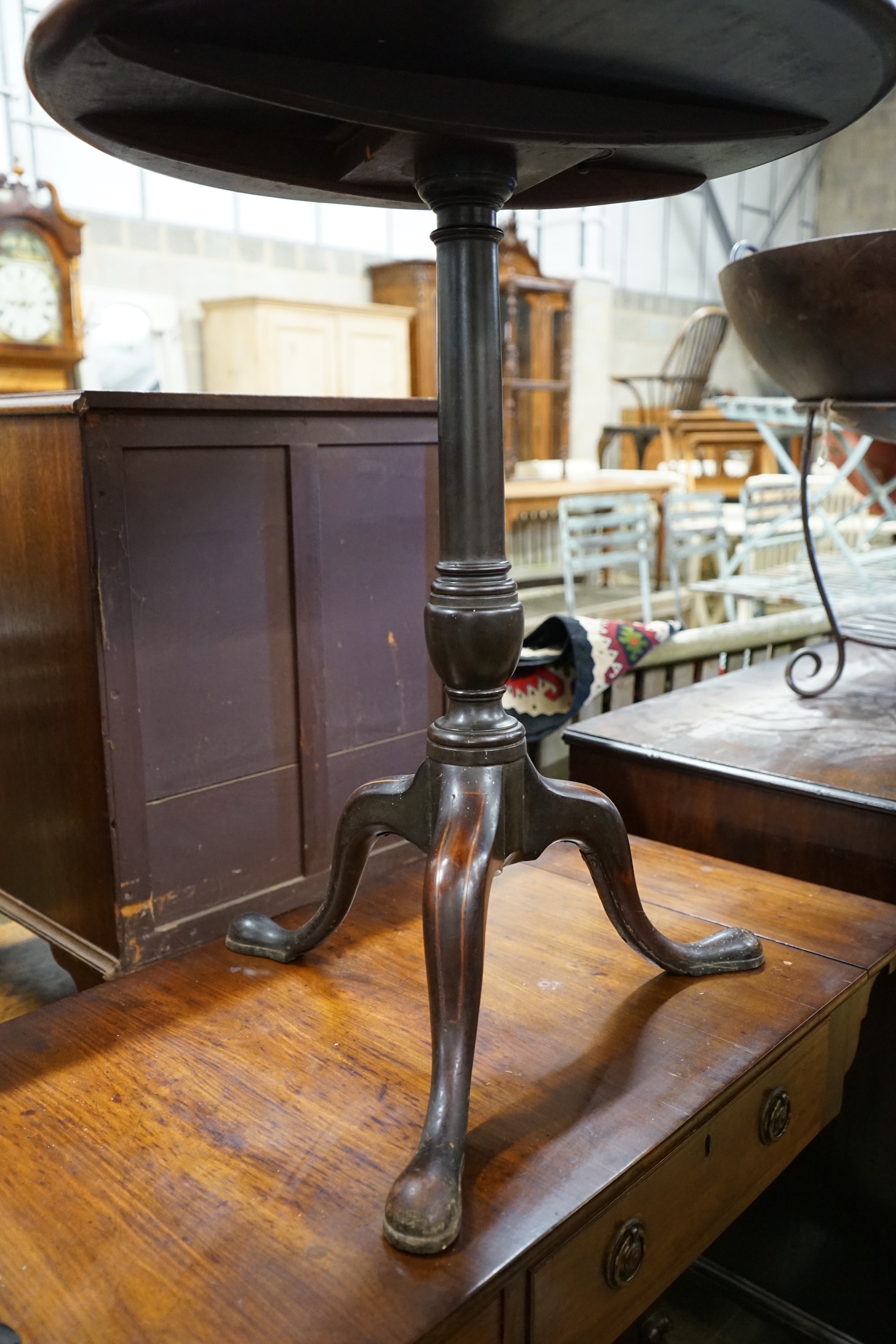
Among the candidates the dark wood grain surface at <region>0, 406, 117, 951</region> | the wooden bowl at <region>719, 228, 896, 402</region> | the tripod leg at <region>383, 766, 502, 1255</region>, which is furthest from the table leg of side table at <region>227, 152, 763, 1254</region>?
the wooden bowl at <region>719, 228, 896, 402</region>

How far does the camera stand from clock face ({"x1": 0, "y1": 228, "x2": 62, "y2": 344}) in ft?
12.1

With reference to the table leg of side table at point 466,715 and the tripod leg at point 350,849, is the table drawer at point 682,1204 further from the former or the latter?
the tripod leg at point 350,849

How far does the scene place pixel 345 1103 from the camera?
0.82m

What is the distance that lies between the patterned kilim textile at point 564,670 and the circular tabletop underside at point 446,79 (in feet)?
3.02

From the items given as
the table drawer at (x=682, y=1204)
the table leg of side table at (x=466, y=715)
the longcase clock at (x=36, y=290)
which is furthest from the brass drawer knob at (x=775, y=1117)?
the longcase clock at (x=36, y=290)

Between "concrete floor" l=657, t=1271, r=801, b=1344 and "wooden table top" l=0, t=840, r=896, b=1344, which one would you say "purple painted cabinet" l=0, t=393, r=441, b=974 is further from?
"concrete floor" l=657, t=1271, r=801, b=1344

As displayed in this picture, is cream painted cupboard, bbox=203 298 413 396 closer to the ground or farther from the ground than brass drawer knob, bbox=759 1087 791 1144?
farther from the ground

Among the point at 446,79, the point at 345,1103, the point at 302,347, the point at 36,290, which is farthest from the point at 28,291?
the point at 345,1103

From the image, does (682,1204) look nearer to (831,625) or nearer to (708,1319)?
(708,1319)

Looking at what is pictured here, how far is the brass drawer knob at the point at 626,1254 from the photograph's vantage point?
742 mm

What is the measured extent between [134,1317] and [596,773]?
3.21 ft

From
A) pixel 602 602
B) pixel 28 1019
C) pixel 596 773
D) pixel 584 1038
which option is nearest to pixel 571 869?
pixel 596 773

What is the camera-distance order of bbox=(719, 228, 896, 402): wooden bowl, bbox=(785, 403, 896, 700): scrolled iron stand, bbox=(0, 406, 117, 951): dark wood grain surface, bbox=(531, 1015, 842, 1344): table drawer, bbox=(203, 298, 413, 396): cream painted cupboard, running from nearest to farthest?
bbox=(531, 1015, 842, 1344): table drawer, bbox=(0, 406, 117, 951): dark wood grain surface, bbox=(719, 228, 896, 402): wooden bowl, bbox=(785, 403, 896, 700): scrolled iron stand, bbox=(203, 298, 413, 396): cream painted cupboard

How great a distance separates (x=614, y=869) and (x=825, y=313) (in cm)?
74
